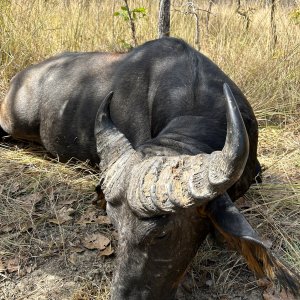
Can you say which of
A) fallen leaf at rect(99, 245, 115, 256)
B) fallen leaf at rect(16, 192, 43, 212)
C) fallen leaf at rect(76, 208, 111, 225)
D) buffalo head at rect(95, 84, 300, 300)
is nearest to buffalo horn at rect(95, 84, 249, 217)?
buffalo head at rect(95, 84, 300, 300)

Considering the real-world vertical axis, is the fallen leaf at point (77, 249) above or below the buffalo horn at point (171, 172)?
below

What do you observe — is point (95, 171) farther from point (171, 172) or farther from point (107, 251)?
point (171, 172)

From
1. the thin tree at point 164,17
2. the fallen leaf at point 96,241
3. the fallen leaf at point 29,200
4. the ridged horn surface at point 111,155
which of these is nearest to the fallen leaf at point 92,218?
the fallen leaf at point 96,241

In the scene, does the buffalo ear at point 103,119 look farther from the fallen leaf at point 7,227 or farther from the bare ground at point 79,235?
the fallen leaf at point 7,227

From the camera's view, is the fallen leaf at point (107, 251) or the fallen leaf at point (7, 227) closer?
the fallen leaf at point (107, 251)

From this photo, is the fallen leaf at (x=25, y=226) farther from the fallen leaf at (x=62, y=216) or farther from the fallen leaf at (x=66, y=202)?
the fallen leaf at (x=66, y=202)

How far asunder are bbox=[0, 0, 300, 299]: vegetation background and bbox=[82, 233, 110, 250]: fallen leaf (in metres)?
0.04

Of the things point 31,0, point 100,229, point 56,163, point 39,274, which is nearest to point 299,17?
point 31,0

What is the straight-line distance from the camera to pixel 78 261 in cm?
367

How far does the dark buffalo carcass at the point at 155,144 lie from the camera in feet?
7.70

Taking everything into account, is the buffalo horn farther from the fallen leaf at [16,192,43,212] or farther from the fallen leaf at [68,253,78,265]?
the fallen leaf at [16,192,43,212]

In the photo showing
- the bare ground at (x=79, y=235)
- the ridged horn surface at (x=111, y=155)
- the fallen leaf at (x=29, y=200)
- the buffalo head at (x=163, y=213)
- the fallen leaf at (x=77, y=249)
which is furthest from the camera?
the fallen leaf at (x=29, y=200)

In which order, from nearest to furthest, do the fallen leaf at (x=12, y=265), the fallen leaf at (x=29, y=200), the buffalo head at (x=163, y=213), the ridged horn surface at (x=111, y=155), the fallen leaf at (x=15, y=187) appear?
1. the buffalo head at (x=163, y=213)
2. the ridged horn surface at (x=111, y=155)
3. the fallen leaf at (x=12, y=265)
4. the fallen leaf at (x=29, y=200)
5. the fallen leaf at (x=15, y=187)

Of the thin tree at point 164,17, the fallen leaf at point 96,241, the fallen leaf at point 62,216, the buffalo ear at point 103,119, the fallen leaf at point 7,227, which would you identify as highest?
the buffalo ear at point 103,119
